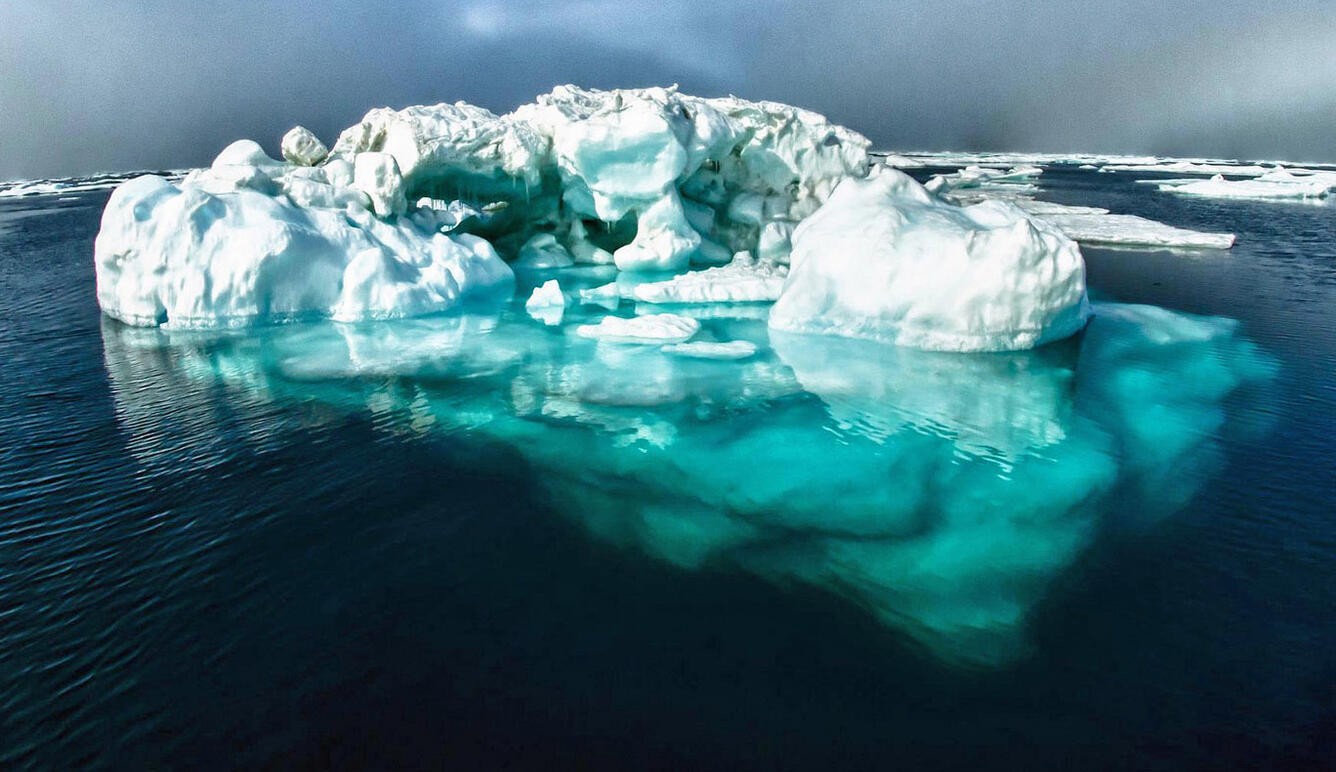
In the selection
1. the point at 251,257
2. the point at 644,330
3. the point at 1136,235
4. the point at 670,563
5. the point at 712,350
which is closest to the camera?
the point at 670,563

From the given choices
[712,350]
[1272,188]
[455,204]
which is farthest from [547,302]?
[1272,188]

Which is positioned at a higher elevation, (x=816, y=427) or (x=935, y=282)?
(x=935, y=282)

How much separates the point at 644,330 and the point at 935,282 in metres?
6.40

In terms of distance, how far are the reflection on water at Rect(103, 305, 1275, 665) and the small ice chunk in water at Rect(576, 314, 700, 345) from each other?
0.57m

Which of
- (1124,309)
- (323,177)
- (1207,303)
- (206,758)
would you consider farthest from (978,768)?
(323,177)

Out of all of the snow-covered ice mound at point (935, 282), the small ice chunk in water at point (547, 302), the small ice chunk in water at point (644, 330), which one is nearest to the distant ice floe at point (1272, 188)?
the snow-covered ice mound at point (935, 282)

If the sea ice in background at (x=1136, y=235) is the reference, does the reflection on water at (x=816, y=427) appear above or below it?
below

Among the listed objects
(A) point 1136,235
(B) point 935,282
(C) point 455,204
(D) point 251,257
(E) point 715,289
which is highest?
(C) point 455,204

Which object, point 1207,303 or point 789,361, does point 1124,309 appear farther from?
point 789,361

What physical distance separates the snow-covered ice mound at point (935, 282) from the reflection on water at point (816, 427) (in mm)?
→ 648

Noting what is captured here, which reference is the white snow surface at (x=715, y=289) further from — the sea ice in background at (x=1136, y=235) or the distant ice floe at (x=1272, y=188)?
the distant ice floe at (x=1272, y=188)

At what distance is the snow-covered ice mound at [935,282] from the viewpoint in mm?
15039

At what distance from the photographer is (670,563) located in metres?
8.23

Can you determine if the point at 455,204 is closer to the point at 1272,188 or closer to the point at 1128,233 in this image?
the point at 1128,233
